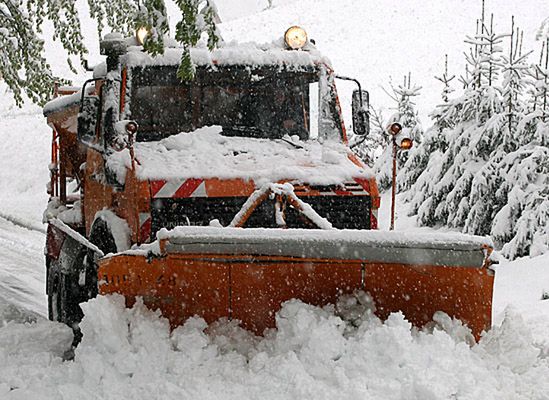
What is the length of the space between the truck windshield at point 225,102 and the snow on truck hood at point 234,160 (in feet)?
0.41

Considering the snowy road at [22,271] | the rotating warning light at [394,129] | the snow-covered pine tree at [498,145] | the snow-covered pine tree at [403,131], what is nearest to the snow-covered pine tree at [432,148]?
the snow-covered pine tree at [498,145]

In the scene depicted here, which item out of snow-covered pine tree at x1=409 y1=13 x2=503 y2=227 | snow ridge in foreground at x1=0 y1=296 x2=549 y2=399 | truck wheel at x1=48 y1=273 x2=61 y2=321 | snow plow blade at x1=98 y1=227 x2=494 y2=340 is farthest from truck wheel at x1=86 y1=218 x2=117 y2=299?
snow-covered pine tree at x1=409 y1=13 x2=503 y2=227

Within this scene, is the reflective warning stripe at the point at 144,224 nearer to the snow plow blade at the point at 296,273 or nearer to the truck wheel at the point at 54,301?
the snow plow blade at the point at 296,273

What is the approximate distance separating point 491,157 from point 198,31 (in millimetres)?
7468

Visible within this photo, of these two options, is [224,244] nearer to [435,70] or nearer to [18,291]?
[18,291]

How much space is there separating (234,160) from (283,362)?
183 cm

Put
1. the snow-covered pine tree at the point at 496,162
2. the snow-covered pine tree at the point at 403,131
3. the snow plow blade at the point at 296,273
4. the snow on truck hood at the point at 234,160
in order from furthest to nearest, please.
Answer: the snow-covered pine tree at the point at 403,131, the snow-covered pine tree at the point at 496,162, the snow on truck hood at the point at 234,160, the snow plow blade at the point at 296,273

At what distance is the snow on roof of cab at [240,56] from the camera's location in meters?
5.64

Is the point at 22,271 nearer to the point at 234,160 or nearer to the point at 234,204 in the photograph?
the point at 234,160

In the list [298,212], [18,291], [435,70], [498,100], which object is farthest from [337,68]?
[298,212]

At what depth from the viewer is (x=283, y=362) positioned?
150 inches

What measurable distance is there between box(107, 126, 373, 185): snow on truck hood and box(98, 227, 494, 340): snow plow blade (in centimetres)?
94

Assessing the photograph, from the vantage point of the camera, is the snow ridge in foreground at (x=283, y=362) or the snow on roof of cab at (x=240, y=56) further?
the snow on roof of cab at (x=240, y=56)

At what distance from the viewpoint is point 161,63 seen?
5637 mm
